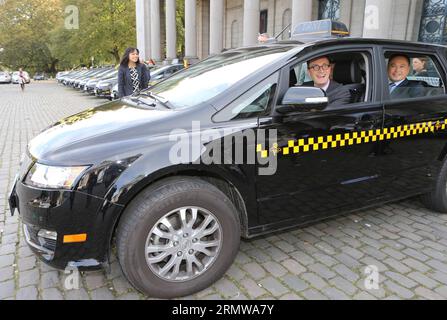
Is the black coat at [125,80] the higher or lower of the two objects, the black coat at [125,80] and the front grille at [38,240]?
the higher

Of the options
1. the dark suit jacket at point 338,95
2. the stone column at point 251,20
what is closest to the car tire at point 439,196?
the dark suit jacket at point 338,95

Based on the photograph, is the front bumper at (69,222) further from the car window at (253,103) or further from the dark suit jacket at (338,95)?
the dark suit jacket at (338,95)

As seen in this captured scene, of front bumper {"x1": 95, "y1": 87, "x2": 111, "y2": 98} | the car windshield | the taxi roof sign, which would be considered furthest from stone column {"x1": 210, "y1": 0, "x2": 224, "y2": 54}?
the car windshield

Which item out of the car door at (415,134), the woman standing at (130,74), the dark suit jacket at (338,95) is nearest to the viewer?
the dark suit jacket at (338,95)

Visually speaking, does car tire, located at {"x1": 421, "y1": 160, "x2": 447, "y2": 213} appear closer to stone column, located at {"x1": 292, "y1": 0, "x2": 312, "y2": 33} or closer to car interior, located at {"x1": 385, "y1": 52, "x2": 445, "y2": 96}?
car interior, located at {"x1": 385, "y1": 52, "x2": 445, "y2": 96}

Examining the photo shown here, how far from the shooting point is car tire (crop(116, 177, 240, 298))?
2447 mm

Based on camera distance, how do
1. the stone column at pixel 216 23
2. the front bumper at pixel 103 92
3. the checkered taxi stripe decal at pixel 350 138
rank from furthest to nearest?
the stone column at pixel 216 23
the front bumper at pixel 103 92
the checkered taxi stripe decal at pixel 350 138

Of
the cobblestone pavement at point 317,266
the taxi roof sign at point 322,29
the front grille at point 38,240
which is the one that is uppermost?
the taxi roof sign at point 322,29

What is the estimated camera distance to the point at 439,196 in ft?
13.3

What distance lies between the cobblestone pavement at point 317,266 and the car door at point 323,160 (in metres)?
0.43

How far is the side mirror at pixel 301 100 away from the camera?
9.14 feet

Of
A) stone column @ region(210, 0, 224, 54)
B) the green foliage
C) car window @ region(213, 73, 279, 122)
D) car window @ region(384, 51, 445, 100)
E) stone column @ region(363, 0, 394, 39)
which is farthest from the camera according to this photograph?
the green foliage

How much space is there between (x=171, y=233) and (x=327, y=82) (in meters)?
2.03

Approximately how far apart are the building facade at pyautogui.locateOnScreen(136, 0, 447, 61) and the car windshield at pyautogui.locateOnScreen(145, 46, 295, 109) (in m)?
5.98
